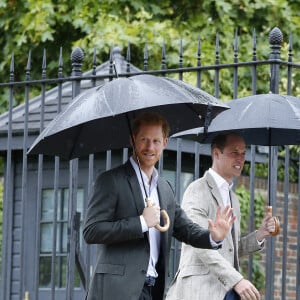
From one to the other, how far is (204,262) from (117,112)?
125 centimetres

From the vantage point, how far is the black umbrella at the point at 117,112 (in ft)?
21.0

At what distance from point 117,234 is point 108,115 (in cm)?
61

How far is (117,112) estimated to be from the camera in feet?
20.7

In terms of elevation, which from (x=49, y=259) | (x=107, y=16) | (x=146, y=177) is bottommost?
(x=49, y=259)

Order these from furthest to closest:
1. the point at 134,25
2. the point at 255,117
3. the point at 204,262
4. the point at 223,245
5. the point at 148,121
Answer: the point at 134,25 → the point at 255,117 → the point at 223,245 → the point at 204,262 → the point at 148,121

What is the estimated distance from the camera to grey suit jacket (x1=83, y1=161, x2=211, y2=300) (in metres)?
6.31

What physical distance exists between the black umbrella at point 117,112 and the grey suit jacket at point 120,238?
12 centimetres

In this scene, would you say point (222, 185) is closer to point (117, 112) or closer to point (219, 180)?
point (219, 180)

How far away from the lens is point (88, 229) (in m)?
6.34

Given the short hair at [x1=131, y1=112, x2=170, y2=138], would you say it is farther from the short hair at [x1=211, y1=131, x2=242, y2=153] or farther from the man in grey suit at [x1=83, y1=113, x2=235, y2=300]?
the short hair at [x1=211, y1=131, x2=242, y2=153]

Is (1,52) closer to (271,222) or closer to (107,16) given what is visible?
(107,16)

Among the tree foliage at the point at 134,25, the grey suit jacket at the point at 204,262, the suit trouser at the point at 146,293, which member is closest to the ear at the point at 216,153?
the grey suit jacket at the point at 204,262

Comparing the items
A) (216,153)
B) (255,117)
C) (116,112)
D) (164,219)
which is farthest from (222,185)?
(116,112)

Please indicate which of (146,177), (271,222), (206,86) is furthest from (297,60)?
(146,177)
